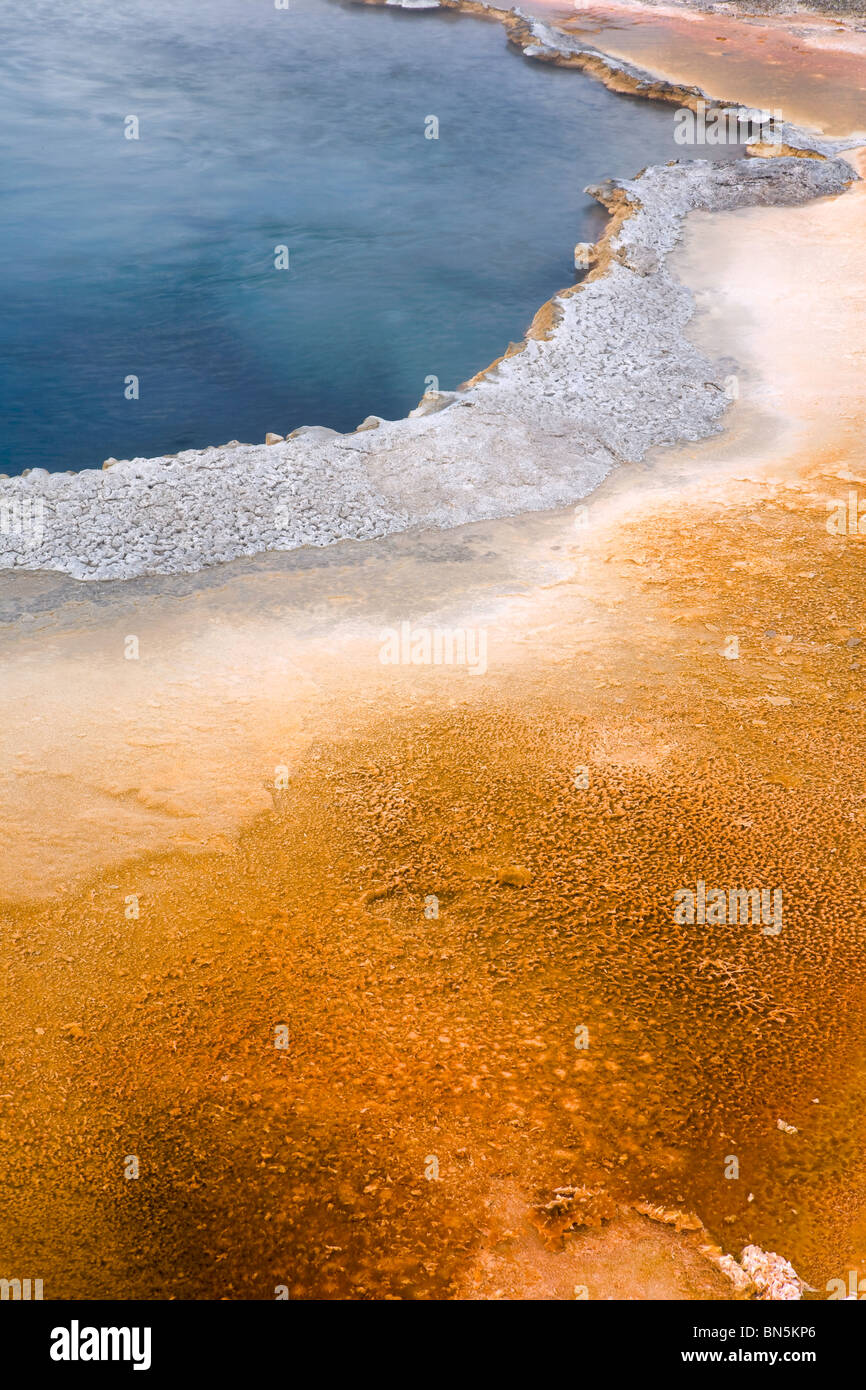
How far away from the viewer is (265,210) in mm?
18484

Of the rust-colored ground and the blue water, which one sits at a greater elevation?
the blue water

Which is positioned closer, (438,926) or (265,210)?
(438,926)

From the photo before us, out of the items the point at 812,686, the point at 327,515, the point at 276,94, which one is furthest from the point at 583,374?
the point at 276,94

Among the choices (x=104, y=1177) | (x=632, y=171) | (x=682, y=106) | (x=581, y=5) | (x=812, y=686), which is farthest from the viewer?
(x=581, y=5)

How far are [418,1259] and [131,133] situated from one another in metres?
22.6

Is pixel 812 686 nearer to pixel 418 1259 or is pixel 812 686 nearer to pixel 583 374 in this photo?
pixel 418 1259

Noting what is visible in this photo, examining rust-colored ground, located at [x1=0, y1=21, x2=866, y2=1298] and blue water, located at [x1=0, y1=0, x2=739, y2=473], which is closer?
rust-colored ground, located at [x1=0, y1=21, x2=866, y2=1298]

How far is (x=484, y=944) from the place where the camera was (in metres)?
5.93

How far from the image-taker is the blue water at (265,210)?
549 inches

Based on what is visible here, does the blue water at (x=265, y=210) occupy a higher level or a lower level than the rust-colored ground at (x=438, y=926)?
higher

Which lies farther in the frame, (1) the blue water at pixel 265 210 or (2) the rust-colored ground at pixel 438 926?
(1) the blue water at pixel 265 210

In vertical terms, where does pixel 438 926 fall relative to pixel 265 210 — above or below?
below

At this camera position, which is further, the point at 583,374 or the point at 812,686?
the point at 583,374

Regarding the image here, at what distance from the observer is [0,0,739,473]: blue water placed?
13.9 meters
